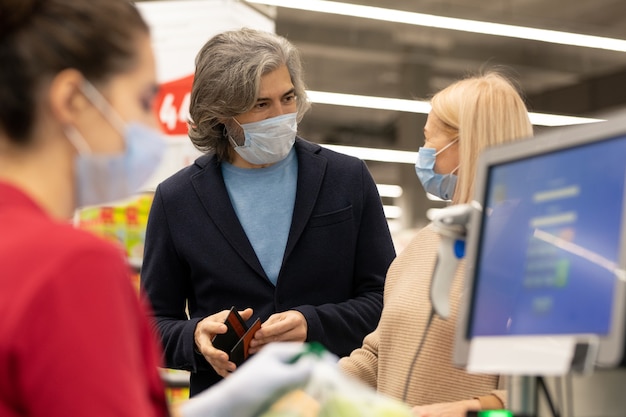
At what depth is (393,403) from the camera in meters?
1.34

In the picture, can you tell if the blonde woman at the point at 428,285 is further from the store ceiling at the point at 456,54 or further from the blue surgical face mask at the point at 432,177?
the store ceiling at the point at 456,54

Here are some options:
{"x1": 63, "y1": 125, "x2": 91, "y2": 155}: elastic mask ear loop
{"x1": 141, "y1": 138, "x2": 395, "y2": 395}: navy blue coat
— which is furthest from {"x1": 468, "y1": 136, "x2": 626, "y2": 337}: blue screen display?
{"x1": 141, "y1": 138, "x2": 395, "y2": 395}: navy blue coat

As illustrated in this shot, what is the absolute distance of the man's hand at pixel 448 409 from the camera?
2.00 meters

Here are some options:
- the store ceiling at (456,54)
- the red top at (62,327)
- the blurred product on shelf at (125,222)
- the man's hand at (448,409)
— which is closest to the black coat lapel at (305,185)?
the man's hand at (448,409)

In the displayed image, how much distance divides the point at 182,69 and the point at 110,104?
3099 mm

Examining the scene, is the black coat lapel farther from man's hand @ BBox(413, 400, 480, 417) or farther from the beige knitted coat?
man's hand @ BBox(413, 400, 480, 417)

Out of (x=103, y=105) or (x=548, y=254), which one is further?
(x=548, y=254)

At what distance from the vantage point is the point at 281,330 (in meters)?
2.60

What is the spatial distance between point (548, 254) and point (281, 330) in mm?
1180

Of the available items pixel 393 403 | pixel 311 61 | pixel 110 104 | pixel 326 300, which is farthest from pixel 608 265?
pixel 311 61

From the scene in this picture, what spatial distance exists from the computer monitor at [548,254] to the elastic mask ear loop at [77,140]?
74 centimetres

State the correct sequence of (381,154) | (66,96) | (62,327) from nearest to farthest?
(62,327), (66,96), (381,154)

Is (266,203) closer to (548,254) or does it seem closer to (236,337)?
(236,337)

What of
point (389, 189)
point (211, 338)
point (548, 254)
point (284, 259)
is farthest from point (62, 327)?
point (389, 189)
